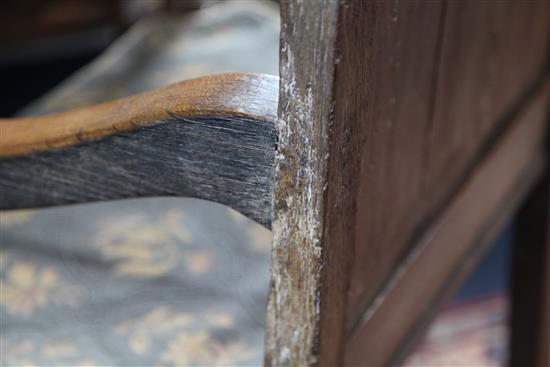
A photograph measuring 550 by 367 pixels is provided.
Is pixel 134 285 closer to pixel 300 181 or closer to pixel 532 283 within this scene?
pixel 300 181

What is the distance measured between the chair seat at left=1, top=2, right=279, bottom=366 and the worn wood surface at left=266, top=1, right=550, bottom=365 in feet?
0.47

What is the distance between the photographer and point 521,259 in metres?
1.06

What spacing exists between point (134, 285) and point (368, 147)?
330 mm

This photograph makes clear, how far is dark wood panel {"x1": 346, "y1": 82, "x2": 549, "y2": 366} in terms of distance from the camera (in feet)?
1.76

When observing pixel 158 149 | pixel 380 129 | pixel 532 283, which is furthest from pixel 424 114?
pixel 532 283

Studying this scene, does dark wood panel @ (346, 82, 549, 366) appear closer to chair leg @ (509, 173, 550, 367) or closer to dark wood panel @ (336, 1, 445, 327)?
dark wood panel @ (336, 1, 445, 327)

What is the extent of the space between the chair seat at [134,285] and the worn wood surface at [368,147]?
5.7 inches

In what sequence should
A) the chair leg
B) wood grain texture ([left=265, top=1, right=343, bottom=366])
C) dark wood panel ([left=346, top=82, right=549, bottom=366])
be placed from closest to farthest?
wood grain texture ([left=265, top=1, right=343, bottom=366]) → dark wood panel ([left=346, top=82, right=549, bottom=366]) → the chair leg

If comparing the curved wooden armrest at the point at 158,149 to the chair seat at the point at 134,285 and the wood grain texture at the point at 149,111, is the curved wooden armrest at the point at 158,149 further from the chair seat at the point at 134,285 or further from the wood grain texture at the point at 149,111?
the chair seat at the point at 134,285

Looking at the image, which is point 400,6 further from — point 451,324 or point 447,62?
point 451,324

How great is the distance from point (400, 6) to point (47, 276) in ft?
1.48

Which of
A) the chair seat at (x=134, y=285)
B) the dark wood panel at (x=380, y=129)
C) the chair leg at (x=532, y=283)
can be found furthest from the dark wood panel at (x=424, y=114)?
the chair leg at (x=532, y=283)

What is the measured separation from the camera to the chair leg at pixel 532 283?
1.03 meters

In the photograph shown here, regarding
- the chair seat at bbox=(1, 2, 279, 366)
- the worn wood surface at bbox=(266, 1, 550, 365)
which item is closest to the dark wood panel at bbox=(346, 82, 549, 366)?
the worn wood surface at bbox=(266, 1, 550, 365)
